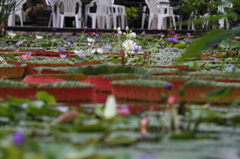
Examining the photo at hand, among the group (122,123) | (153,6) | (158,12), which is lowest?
(122,123)

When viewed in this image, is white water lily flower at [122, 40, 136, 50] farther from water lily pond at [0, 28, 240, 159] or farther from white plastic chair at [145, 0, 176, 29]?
white plastic chair at [145, 0, 176, 29]

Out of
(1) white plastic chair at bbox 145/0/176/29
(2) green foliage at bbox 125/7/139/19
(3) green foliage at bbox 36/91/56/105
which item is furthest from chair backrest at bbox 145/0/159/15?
(3) green foliage at bbox 36/91/56/105

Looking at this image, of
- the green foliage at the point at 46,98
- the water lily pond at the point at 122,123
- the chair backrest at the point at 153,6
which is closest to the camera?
the water lily pond at the point at 122,123

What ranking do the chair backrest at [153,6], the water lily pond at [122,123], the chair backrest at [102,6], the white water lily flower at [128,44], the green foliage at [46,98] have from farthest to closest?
the chair backrest at [102,6]
the chair backrest at [153,6]
the white water lily flower at [128,44]
the green foliage at [46,98]
the water lily pond at [122,123]

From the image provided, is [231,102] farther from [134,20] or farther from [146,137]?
[134,20]

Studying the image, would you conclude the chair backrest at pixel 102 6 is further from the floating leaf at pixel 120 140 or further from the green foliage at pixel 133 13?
the floating leaf at pixel 120 140

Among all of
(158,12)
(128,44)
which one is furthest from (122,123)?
(158,12)

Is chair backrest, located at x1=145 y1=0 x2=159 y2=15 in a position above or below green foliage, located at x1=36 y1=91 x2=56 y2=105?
above

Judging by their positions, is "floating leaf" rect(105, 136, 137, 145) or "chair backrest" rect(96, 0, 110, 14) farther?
"chair backrest" rect(96, 0, 110, 14)

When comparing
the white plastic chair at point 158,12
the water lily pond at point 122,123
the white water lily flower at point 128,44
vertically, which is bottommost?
the water lily pond at point 122,123

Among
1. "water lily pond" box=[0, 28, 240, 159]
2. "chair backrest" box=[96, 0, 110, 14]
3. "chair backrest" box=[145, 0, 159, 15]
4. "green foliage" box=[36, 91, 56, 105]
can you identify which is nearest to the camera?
"water lily pond" box=[0, 28, 240, 159]

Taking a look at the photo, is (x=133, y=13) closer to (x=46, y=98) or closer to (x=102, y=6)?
(x=102, y=6)

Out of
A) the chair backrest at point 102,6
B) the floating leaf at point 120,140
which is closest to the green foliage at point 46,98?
the floating leaf at point 120,140

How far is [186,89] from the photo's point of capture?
1381mm
